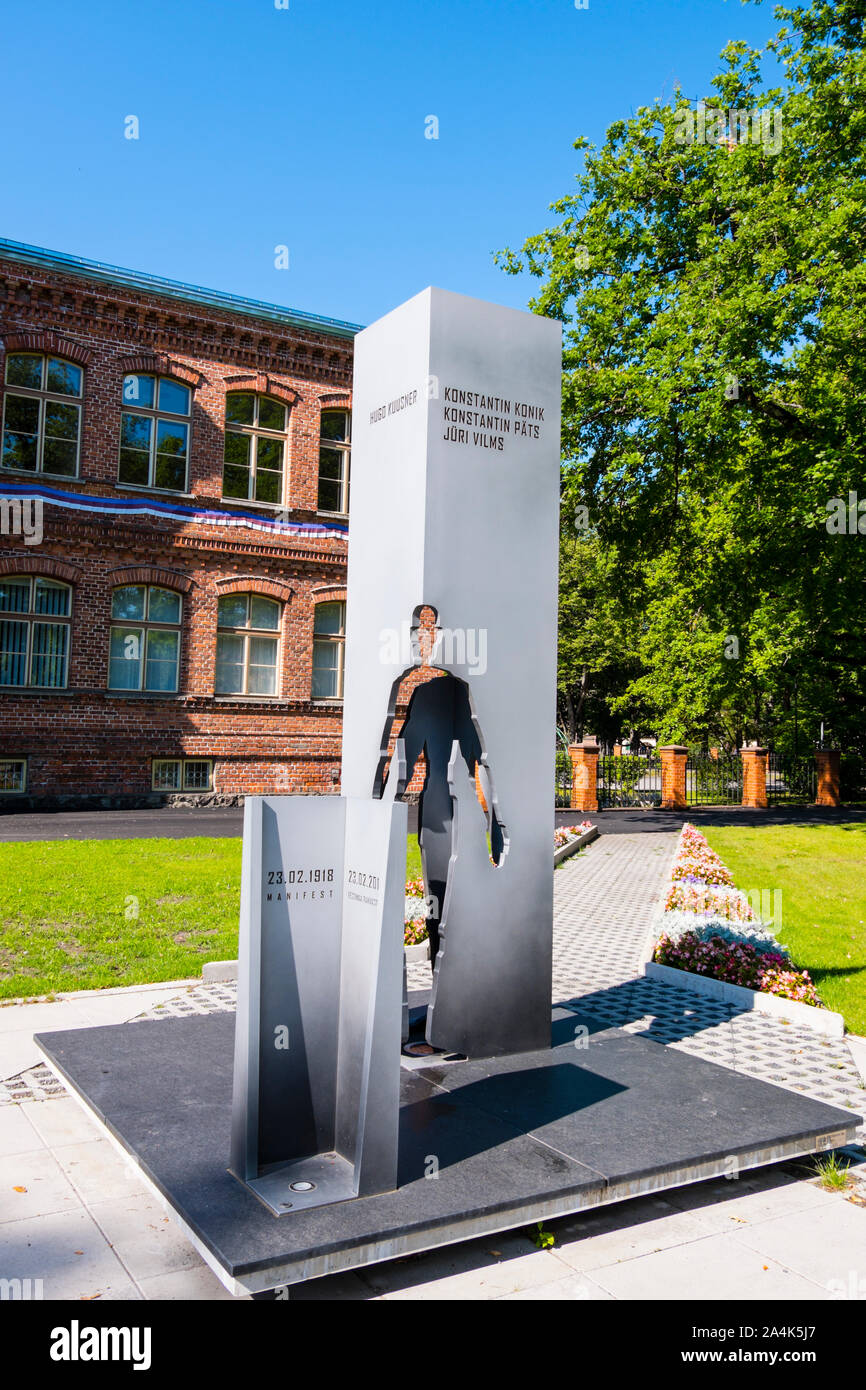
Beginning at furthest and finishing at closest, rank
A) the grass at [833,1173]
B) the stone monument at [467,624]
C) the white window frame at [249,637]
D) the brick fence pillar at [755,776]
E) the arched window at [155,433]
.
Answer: the brick fence pillar at [755,776]
the white window frame at [249,637]
the arched window at [155,433]
the stone monument at [467,624]
the grass at [833,1173]

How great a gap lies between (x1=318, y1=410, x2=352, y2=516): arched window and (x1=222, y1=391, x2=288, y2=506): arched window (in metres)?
1.15

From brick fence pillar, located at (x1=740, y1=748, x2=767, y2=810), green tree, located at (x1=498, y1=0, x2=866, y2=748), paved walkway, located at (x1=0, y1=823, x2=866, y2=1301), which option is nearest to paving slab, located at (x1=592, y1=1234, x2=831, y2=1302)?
paved walkway, located at (x1=0, y1=823, x2=866, y2=1301)

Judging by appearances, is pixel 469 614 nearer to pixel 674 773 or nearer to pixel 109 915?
pixel 109 915

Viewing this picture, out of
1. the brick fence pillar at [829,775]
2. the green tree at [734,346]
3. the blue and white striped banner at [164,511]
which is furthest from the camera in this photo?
the brick fence pillar at [829,775]

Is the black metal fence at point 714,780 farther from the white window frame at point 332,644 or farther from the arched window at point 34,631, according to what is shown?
the arched window at point 34,631

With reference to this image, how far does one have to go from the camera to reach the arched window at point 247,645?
23.6 metres

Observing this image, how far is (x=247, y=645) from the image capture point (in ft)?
78.6

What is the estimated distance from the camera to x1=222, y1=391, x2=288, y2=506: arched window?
2378 cm

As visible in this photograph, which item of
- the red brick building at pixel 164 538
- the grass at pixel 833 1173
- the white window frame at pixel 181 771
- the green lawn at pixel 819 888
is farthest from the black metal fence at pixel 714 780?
Result: the grass at pixel 833 1173

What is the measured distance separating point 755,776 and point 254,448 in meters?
16.7

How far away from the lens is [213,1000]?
26.8 ft

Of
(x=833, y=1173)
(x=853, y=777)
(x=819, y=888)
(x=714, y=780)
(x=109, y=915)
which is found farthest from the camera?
(x=853, y=777)

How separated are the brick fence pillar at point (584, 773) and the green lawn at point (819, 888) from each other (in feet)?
14.0

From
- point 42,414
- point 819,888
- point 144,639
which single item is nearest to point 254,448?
point 42,414
